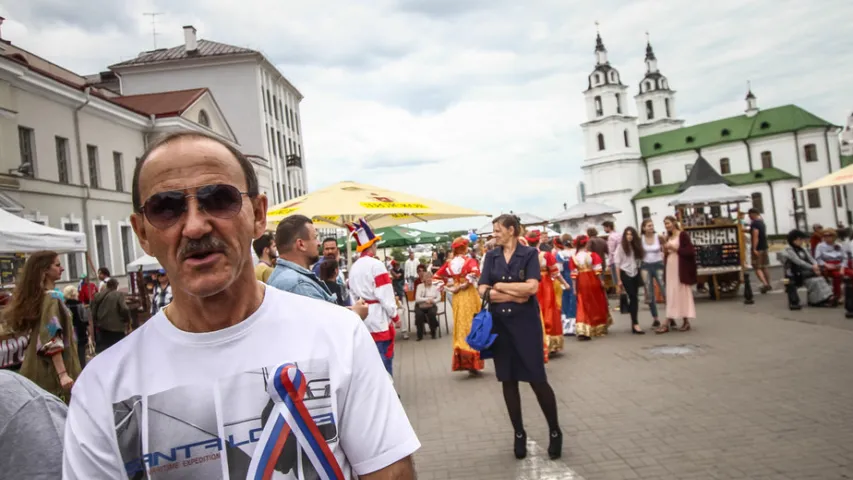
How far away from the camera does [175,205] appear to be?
1.73m

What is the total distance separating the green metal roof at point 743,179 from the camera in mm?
80125

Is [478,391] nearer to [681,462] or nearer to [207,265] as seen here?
[681,462]

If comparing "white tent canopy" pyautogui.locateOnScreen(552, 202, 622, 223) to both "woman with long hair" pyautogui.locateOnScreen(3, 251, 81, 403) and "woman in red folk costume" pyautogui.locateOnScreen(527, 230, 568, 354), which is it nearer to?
"woman in red folk costume" pyautogui.locateOnScreen(527, 230, 568, 354)

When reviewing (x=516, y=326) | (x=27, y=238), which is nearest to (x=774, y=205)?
(x=516, y=326)

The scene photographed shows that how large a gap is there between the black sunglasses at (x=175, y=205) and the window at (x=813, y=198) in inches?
3407

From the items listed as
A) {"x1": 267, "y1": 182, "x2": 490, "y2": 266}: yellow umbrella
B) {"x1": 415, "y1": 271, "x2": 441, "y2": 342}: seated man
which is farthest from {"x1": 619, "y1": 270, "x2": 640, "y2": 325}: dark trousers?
{"x1": 415, "y1": 271, "x2": 441, "y2": 342}: seated man

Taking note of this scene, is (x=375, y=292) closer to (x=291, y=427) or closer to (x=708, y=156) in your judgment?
(x=291, y=427)

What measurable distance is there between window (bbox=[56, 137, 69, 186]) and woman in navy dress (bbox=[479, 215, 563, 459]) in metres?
23.6

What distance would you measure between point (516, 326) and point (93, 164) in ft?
85.5

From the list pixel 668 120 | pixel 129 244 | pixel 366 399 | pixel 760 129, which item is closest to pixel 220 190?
pixel 366 399

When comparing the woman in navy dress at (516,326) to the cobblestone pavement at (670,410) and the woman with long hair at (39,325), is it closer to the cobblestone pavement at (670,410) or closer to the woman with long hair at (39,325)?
the cobblestone pavement at (670,410)

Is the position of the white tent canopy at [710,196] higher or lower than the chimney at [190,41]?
lower

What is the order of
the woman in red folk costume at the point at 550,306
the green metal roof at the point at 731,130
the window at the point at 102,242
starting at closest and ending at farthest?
the woman in red folk costume at the point at 550,306 → the window at the point at 102,242 → the green metal roof at the point at 731,130

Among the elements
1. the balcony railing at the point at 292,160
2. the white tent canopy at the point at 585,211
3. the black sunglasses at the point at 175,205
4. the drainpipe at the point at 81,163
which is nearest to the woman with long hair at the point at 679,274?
the black sunglasses at the point at 175,205
